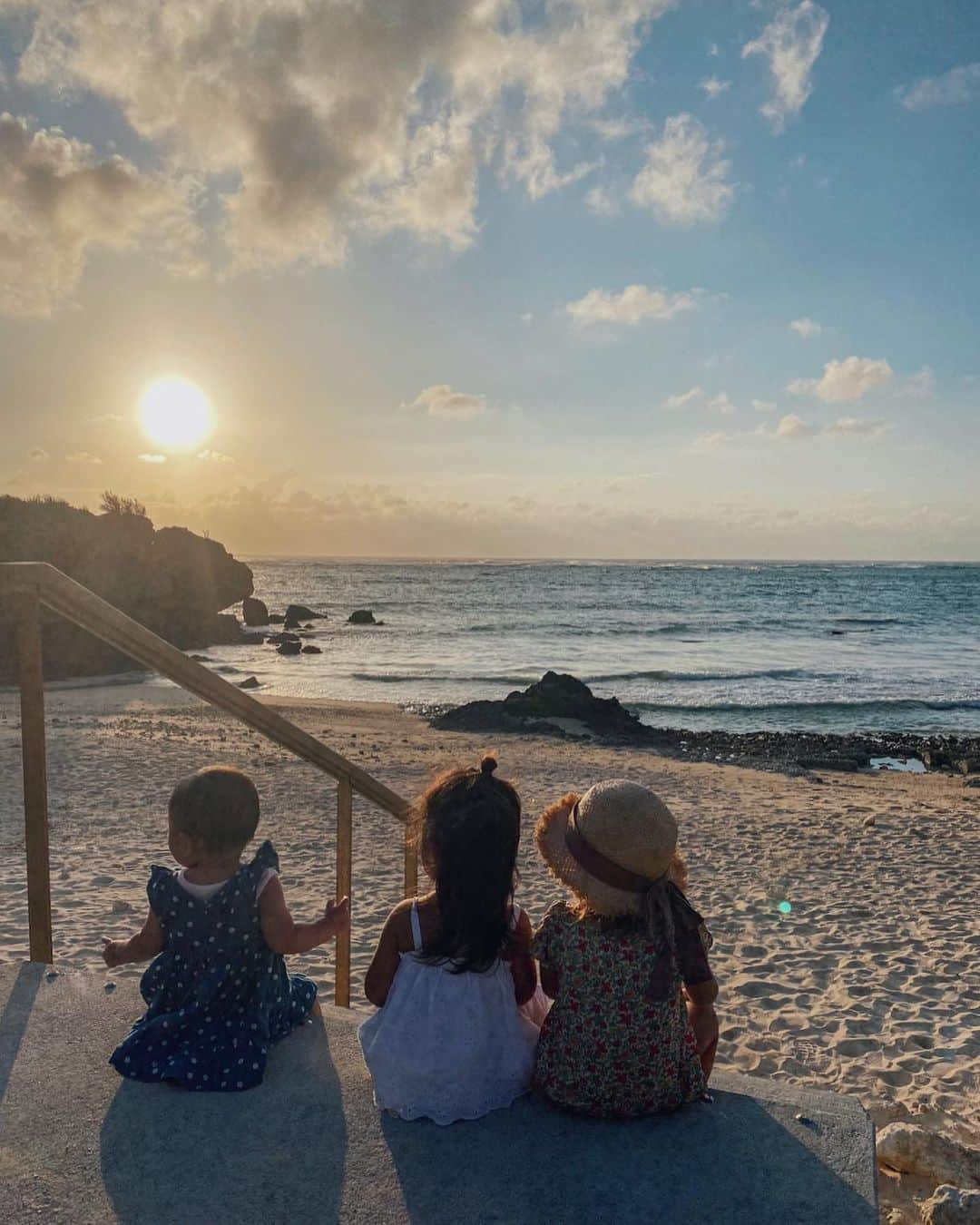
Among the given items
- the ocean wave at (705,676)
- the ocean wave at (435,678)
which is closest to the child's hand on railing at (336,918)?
the ocean wave at (435,678)

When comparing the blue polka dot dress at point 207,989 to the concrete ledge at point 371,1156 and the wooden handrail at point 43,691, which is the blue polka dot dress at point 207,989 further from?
the wooden handrail at point 43,691

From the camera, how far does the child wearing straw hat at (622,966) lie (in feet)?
7.60

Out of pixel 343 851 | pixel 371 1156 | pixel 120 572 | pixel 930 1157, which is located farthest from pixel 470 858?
pixel 120 572

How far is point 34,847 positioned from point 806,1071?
355 cm

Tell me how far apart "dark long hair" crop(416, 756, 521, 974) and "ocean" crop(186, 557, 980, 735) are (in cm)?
1800

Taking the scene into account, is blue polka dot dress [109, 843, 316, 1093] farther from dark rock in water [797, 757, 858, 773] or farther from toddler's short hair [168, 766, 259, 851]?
dark rock in water [797, 757, 858, 773]

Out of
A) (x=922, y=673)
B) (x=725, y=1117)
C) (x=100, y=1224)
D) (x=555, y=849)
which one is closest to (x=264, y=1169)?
(x=100, y=1224)

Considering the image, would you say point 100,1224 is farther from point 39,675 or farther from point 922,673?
point 922,673

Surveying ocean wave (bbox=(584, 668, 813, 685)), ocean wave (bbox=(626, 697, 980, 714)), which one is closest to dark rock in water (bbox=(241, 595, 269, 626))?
ocean wave (bbox=(584, 668, 813, 685))

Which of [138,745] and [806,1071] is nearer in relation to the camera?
[806,1071]

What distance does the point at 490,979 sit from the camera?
7.97ft

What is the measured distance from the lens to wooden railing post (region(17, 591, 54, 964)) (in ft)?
9.31

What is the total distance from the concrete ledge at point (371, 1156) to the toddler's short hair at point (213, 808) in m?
0.67

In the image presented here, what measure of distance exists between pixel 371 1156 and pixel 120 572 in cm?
3058
